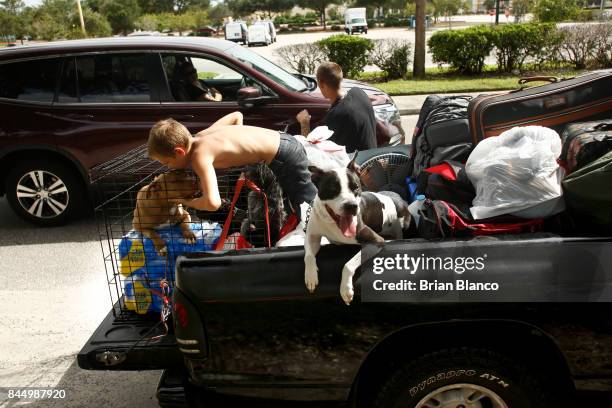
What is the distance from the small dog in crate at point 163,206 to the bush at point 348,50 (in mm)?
13722

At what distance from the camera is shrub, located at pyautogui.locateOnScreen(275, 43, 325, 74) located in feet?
53.1

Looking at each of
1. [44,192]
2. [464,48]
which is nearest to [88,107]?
[44,192]

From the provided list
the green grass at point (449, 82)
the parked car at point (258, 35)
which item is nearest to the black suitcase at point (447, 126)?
the green grass at point (449, 82)

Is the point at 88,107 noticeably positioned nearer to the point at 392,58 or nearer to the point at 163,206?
the point at 163,206

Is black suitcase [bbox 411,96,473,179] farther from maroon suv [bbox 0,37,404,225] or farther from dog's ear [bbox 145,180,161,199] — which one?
maroon suv [bbox 0,37,404,225]

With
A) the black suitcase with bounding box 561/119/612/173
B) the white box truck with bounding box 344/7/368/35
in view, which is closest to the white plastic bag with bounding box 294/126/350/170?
the black suitcase with bounding box 561/119/612/173

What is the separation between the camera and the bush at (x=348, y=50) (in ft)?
52.7

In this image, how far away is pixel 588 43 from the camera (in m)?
15.6

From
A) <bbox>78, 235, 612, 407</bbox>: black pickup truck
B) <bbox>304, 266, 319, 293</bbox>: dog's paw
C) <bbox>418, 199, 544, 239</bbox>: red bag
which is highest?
<bbox>418, 199, 544, 239</bbox>: red bag

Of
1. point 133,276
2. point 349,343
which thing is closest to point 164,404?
point 133,276

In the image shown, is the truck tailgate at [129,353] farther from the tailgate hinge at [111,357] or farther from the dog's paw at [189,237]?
the dog's paw at [189,237]

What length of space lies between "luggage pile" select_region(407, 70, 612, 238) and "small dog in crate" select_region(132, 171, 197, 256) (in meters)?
1.25

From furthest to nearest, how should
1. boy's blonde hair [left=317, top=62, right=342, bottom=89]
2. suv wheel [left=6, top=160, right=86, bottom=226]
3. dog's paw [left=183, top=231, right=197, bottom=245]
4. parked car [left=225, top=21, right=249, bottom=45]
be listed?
parked car [left=225, top=21, right=249, bottom=45], suv wheel [left=6, top=160, right=86, bottom=226], boy's blonde hair [left=317, top=62, right=342, bottom=89], dog's paw [left=183, top=231, right=197, bottom=245]

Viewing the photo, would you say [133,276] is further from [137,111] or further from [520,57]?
[520,57]
